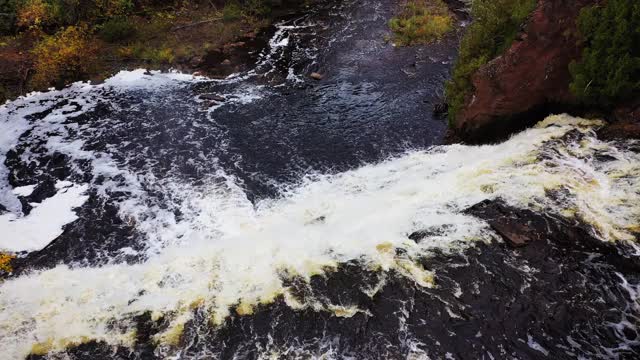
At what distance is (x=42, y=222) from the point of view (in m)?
11.6

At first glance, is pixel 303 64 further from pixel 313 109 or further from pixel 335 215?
pixel 335 215

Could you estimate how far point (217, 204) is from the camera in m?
11.6

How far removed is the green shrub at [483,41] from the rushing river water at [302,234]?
1.31m

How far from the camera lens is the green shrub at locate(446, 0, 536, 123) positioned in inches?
509

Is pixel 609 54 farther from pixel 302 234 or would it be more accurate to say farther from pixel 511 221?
pixel 302 234

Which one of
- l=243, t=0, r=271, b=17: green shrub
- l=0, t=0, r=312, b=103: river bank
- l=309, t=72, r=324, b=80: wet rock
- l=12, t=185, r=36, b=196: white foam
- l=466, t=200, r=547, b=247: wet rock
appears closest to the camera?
l=466, t=200, r=547, b=247: wet rock

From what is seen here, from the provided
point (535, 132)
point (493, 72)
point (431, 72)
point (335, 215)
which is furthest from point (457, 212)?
point (431, 72)

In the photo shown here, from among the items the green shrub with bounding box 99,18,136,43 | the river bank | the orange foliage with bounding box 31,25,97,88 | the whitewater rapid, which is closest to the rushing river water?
the whitewater rapid

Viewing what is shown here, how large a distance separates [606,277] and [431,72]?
459 inches

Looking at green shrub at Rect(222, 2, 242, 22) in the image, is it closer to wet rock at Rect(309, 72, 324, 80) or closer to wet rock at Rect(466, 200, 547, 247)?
wet rock at Rect(309, 72, 324, 80)

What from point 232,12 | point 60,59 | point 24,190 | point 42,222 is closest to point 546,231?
point 42,222

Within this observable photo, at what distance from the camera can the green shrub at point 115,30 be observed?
20.7m

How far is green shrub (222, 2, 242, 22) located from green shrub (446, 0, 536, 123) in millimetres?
13348

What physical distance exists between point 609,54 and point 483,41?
3.71 meters
